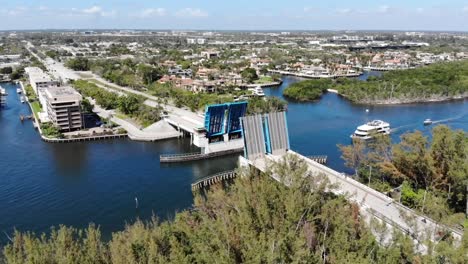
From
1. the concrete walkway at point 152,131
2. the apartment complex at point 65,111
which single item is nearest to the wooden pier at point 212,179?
the concrete walkway at point 152,131

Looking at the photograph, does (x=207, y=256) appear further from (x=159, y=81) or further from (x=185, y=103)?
(x=159, y=81)

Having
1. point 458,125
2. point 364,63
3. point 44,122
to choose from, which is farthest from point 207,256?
point 364,63

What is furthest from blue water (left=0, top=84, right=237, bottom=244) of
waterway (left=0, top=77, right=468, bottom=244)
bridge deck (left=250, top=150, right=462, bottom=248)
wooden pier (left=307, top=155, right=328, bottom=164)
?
bridge deck (left=250, top=150, right=462, bottom=248)

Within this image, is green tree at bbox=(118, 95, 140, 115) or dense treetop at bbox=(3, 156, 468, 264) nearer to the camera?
dense treetop at bbox=(3, 156, 468, 264)

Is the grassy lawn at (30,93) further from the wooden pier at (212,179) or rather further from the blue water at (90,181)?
the wooden pier at (212,179)

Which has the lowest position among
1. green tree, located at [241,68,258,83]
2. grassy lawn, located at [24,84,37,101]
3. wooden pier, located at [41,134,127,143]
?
wooden pier, located at [41,134,127,143]

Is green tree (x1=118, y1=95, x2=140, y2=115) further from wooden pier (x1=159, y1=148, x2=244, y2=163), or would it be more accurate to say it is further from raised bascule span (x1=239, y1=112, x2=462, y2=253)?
raised bascule span (x1=239, y1=112, x2=462, y2=253)
